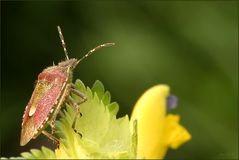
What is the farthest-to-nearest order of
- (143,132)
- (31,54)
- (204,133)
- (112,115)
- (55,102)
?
(31,54) < (204,133) < (143,132) < (55,102) < (112,115)

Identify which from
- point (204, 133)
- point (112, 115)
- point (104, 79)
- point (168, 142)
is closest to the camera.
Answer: point (112, 115)

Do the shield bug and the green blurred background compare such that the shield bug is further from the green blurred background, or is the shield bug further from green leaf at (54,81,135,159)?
the green blurred background

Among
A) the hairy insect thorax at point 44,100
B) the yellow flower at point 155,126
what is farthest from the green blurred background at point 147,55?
the hairy insect thorax at point 44,100

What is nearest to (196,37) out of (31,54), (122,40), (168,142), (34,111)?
(122,40)

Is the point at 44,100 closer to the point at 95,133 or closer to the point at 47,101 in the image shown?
the point at 47,101

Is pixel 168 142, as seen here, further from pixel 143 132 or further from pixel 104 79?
pixel 104 79

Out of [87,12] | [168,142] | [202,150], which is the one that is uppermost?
[87,12]
